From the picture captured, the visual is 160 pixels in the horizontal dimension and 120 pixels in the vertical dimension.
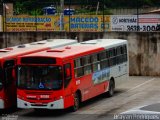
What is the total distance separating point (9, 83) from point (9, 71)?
456 mm

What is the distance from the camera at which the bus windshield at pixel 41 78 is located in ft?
67.7

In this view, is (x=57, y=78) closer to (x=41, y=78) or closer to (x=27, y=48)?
(x=41, y=78)

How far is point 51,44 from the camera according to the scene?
2602 centimetres

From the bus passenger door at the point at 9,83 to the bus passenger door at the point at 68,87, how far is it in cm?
215

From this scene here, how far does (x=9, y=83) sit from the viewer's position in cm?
2162

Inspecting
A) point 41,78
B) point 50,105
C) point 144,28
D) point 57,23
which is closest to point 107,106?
point 50,105

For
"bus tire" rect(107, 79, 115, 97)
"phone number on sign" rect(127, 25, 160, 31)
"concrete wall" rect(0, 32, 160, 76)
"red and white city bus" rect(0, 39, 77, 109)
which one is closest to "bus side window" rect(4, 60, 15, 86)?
"red and white city bus" rect(0, 39, 77, 109)

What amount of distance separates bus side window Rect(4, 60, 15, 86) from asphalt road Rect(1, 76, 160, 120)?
4.08ft

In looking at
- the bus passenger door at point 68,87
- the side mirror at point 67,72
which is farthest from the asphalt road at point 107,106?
the side mirror at point 67,72

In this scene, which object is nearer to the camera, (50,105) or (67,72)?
(50,105)

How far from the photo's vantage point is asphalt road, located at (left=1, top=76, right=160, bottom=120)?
68.5ft

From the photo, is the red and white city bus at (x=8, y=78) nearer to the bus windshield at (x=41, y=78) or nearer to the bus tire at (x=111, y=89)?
the bus windshield at (x=41, y=78)

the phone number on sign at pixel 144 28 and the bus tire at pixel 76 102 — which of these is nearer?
the bus tire at pixel 76 102

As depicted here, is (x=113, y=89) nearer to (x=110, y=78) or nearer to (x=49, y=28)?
(x=110, y=78)
